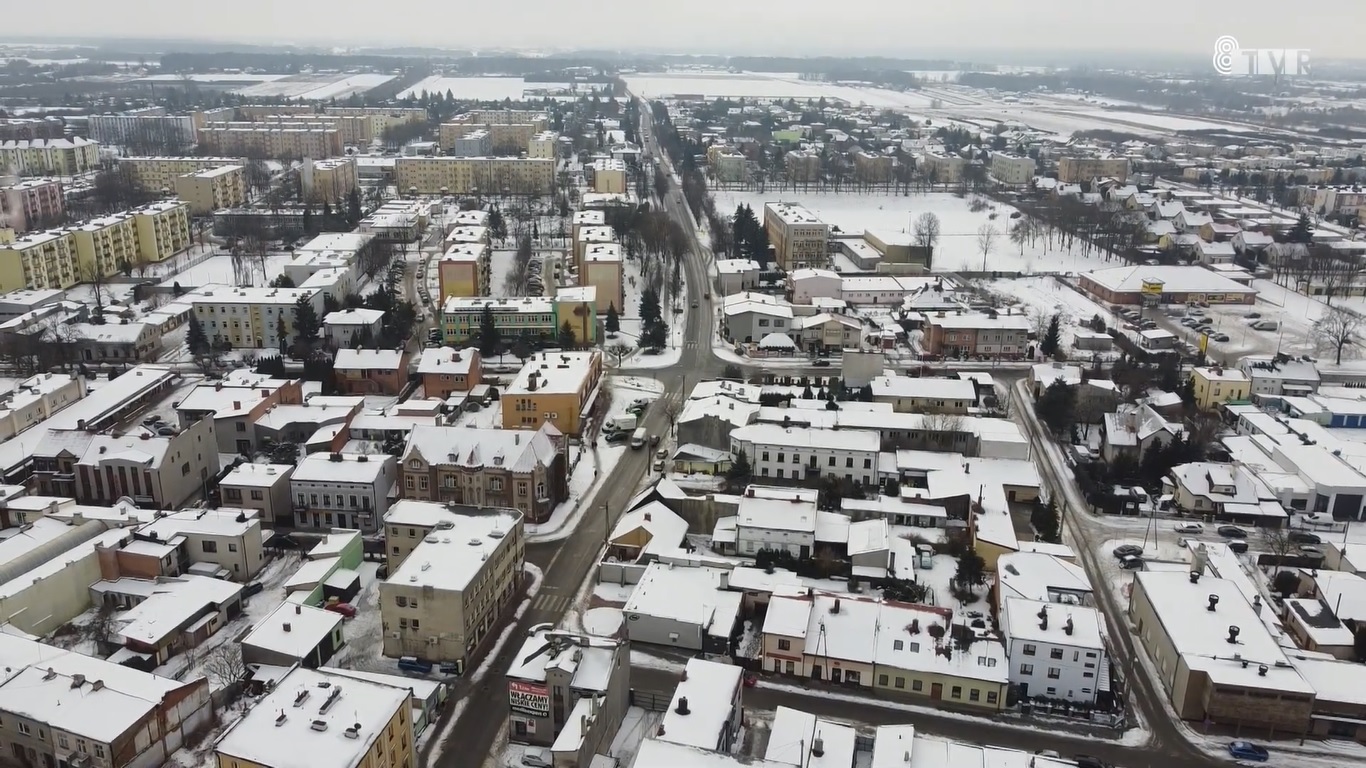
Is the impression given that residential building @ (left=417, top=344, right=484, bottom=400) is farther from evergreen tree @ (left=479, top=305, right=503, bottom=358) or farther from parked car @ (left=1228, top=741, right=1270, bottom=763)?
parked car @ (left=1228, top=741, right=1270, bottom=763)

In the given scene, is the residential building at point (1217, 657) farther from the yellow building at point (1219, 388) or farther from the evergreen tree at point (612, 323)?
the evergreen tree at point (612, 323)

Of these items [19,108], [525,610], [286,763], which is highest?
[19,108]

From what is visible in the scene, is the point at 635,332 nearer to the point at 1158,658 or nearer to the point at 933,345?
the point at 933,345

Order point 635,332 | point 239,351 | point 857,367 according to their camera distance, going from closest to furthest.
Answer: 1. point 857,367
2. point 239,351
3. point 635,332

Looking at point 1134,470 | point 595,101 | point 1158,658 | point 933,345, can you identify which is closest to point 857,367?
point 933,345

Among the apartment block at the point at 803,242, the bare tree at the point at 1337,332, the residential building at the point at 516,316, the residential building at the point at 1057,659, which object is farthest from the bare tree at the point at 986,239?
the residential building at the point at 1057,659

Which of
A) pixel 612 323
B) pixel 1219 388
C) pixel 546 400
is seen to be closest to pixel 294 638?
pixel 546 400

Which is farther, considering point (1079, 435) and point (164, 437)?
point (1079, 435)
